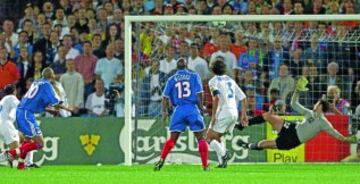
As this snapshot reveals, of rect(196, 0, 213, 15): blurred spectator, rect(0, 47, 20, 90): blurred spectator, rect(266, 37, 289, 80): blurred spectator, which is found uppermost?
rect(196, 0, 213, 15): blurred spectator

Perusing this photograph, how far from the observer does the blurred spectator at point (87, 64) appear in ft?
73.4

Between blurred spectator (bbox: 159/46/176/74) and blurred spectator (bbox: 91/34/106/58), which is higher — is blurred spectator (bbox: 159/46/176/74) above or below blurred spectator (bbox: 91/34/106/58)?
below

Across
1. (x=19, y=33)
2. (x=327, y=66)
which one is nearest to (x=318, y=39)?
(x=327, y=66)

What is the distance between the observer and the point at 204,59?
858 inches

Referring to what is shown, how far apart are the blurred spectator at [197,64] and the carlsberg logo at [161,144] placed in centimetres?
123

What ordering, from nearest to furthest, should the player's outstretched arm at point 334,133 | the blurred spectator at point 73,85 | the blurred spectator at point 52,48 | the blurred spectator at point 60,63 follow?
the player's outstretched arm at point 334,133 → the blurred spectator at point 73,85 → the blurred spectator at point 60,63 → the blurred spectator at point 52,48

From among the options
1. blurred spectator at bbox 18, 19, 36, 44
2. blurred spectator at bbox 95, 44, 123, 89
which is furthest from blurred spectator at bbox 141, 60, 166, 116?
blurred spectator at bbox 18, 19, 36, 44

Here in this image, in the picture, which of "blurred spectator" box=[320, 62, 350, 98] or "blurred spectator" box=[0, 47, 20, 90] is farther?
"blurred spectator" box=[0, 47, 20, 90]

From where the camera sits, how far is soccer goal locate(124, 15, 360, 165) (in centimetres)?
2141

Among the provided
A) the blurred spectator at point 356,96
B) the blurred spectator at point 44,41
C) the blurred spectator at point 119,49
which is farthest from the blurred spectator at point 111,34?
the blurred spectator at point 356,96

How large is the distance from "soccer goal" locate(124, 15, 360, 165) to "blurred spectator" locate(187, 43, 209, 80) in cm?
2

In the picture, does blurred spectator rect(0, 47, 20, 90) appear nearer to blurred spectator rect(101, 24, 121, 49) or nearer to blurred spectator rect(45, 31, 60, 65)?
blurred spectator rect(45, 31, 60, 65)

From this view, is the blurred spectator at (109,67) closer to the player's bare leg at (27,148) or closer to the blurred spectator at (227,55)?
the blurred spectator at (227,55)

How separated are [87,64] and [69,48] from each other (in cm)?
60
